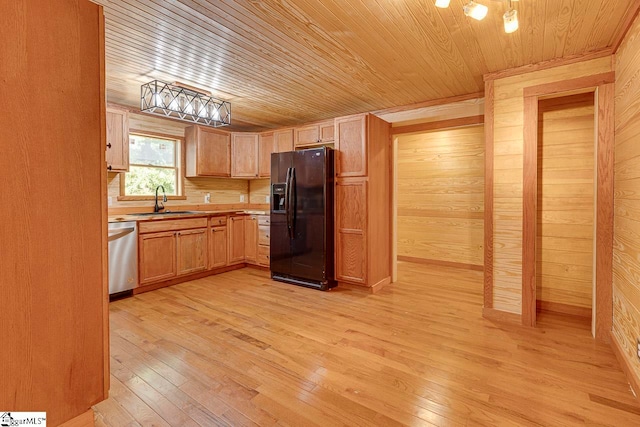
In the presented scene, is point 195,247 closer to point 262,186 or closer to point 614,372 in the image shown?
point 262,186

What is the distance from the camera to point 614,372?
6.70 feet

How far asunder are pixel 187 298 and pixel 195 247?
2.99 feet

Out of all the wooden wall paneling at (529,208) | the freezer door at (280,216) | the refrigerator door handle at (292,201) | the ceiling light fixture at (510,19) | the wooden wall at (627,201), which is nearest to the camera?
the ceiling light fixture at (510,19)

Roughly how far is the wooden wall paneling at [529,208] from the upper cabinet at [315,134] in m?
2.24

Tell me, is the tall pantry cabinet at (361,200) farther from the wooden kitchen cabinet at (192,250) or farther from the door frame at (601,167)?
the wooden kitchen cabinet at (192,250)

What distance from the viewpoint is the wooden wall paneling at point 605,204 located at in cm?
240

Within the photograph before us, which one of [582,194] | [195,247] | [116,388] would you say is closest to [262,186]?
[195,247]

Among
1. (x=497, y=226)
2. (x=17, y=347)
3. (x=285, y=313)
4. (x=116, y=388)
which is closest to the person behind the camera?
(x=17, y=347)

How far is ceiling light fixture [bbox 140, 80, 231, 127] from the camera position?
10.3 feet

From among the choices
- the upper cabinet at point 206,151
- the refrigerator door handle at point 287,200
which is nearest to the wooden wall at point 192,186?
the upper cabinet at point 206,151

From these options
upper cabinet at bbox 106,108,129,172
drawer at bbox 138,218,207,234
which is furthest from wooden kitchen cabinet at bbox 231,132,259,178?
upper cabinet at bbox 106,108,129,172

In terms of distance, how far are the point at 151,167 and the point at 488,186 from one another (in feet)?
14.3

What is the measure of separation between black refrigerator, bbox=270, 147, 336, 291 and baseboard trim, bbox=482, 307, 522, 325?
1782 millimetres

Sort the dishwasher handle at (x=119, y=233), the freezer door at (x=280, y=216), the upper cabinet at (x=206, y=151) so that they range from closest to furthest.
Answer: the dishwasher handle at (x=119, y=233) → the freezer door at (x=280, y=216) → the upper cabinet at (x=206, y=151)
